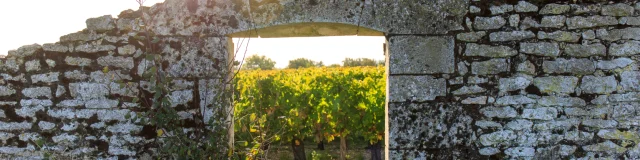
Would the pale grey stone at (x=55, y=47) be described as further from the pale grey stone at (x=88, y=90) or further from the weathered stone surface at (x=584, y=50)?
the weathered stone surface at (x=584, y=50)

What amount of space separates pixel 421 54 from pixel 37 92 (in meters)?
3.13

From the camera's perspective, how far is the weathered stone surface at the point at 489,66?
12.8 ft

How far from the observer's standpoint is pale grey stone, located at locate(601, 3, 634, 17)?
3857 mm

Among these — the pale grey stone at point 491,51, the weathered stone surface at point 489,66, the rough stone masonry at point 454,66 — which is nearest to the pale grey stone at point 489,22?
the rough stone masonry at point 454,66

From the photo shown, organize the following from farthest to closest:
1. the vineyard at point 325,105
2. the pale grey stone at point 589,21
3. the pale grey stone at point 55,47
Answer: the vineyard at point 325,105 < the pale grey stone at point 55,47 < the pale grey stone at point 589,21

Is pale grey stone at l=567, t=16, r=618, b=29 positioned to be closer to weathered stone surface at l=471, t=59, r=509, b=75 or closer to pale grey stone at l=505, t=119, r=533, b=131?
weathered stone surface at l=471, t=59, r=509, b=75

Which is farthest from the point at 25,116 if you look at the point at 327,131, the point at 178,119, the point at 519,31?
the point at 327,131

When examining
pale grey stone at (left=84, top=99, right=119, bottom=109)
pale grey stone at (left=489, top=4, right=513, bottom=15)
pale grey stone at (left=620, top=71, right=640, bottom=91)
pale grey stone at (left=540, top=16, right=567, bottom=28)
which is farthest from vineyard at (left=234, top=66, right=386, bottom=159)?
pale grey stone at (left=620, top=71, right=640, bottom=91)

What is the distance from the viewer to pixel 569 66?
3.89 m

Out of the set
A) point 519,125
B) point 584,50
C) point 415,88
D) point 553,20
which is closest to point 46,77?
point 415,88

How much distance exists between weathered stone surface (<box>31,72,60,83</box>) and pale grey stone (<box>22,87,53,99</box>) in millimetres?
66

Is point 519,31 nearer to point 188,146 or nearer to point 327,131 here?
point 188,146

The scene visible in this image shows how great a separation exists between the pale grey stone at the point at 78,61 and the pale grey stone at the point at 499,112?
10.4 ft

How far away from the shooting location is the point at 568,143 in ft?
13.0
